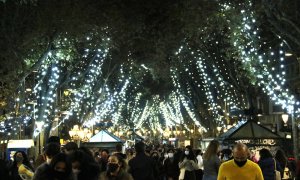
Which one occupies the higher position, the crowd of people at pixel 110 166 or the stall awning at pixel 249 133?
the stall awning at pixel 249 133

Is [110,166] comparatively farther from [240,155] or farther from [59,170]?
[240,155]

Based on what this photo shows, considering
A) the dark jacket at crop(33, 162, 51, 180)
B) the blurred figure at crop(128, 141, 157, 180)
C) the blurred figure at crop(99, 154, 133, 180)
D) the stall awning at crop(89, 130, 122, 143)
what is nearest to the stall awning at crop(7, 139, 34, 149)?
the stall awning at crop(89, 130, 122, 143)

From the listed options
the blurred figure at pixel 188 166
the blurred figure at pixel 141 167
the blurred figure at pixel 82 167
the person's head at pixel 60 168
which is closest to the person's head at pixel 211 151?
the blurred figure at pixel 141 167

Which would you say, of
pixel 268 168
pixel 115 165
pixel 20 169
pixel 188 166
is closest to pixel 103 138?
pixel 188 166

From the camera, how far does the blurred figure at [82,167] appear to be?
7648mm

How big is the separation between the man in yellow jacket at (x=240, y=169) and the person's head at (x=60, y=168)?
256 centimetres

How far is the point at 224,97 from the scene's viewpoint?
4375 cm

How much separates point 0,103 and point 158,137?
105704mm

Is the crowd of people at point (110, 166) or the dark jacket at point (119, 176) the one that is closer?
the crowd of people at point (110, 166)

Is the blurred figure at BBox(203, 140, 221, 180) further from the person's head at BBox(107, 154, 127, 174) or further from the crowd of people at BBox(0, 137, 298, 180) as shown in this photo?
the person's head at BBox(107, 154, 127, 174)

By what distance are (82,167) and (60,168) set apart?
2.77ft

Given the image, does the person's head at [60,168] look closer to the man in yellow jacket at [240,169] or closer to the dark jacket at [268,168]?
the man in yellow jacket at [240,169]

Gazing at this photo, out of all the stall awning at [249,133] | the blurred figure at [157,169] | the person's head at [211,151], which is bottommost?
the blurred figure at [157,169]

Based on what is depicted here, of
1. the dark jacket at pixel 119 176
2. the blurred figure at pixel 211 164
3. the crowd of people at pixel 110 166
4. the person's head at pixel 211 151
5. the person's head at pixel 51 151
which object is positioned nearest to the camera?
the crowd of people at pixel 110 166
